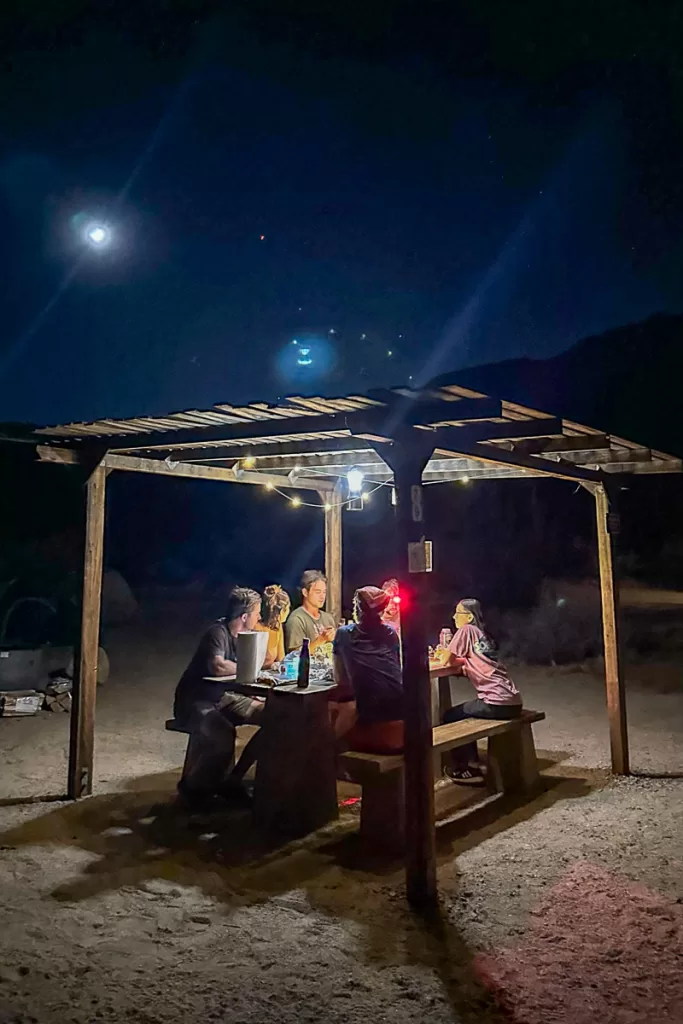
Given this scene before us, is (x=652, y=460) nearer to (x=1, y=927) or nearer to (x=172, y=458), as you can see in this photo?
(x=172, y=458)

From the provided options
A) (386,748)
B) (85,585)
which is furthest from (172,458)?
(386,748)

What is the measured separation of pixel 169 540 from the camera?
26.8 meters

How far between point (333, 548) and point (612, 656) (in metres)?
3.84

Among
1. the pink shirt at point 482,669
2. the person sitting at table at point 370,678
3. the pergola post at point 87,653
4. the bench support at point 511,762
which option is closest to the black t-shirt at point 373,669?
the person sitting at table at point 370,678

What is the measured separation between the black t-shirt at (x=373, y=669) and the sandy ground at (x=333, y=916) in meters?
0.95

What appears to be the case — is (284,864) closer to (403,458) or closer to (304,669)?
(304,669)

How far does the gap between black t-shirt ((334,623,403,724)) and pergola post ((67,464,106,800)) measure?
91.8 inches

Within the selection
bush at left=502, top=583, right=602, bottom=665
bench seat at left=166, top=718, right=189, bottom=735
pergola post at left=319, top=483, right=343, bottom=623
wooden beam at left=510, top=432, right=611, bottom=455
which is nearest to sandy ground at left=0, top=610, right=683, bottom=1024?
bench seat at left=166, top=718, right=189, bottom=735

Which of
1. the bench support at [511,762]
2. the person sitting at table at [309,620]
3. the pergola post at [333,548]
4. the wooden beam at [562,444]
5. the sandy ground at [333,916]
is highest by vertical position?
the wooden beam at [562,444]

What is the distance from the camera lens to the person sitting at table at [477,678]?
20.4ft

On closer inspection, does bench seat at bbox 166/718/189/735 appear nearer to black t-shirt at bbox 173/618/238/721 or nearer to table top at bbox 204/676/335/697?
black t-shirt at bbox 173/618/238/721

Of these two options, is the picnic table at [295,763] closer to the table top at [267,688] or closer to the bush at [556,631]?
the table top at [267,688]

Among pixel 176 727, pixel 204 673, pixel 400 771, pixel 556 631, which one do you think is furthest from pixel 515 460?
pixel 556 631

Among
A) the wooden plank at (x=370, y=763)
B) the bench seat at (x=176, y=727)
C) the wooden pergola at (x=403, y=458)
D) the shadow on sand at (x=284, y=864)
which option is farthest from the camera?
the bench seat at (x=176, y=727)
